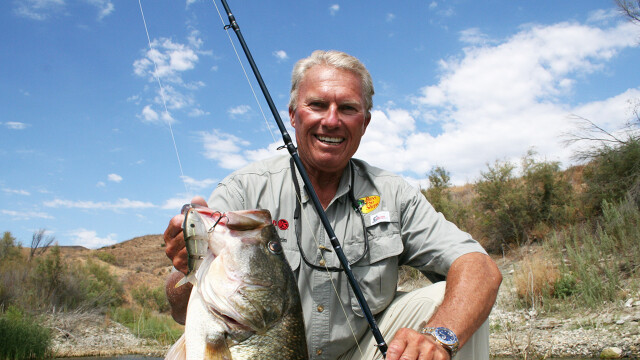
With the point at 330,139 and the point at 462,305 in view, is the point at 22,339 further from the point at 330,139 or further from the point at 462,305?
the point at 462,305

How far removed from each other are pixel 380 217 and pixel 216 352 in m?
1.72

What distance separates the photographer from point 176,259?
6.76 feet

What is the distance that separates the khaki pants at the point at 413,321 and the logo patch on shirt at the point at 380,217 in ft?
1.75

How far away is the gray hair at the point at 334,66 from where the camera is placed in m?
3.29

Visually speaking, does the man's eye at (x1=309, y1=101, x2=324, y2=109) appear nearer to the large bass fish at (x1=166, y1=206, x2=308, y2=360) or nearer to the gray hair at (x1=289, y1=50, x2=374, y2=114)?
the gray hair at (x1=289, y1=50, x2=374, y2=114)

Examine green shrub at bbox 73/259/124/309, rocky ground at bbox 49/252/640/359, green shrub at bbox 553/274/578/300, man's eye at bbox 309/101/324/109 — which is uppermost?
green shrub at bbox 73/259/124/309

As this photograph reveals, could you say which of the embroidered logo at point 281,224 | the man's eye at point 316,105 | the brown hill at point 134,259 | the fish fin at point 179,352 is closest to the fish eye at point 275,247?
the fish fin at point 179,352

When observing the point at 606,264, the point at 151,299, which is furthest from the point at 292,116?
the point at 151,299

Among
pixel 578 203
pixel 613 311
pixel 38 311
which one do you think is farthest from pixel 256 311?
pixel 578 203

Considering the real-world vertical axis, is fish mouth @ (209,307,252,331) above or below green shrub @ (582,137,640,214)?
above

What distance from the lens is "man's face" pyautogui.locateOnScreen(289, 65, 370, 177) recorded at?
3.17 metres

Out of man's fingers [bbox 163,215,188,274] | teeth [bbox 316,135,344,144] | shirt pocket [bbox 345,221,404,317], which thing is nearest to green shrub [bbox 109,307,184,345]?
shirt pocket [bbox 345,221,404,317]

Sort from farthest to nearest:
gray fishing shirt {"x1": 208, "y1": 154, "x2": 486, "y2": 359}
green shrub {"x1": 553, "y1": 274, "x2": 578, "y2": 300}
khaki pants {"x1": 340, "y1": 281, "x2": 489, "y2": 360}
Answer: green shrub {"x1": 553, "y1": 274, "x2": 578, "y2": 300}, gray fishing shirt {"x1": 208, "y1": 154, "x2": 486, "y2": 359}, khaki pants {"x1": 340, "y1": 281, "x2": 489, "y2": 360}

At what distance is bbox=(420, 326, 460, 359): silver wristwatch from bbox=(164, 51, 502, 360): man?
220 mm
